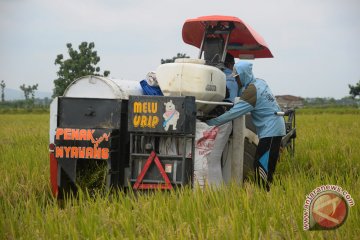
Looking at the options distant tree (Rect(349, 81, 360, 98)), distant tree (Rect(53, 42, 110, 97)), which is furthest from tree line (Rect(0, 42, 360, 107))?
distant tree (Rect(349, 81, 360, 98))

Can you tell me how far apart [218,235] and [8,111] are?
1451 inches

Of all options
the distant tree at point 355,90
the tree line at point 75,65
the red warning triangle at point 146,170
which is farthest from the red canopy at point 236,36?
the distant tree at point 355,90

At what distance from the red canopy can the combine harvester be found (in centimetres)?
118

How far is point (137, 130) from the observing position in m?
4.55

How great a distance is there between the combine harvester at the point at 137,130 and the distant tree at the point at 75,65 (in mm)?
43410

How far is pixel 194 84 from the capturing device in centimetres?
467

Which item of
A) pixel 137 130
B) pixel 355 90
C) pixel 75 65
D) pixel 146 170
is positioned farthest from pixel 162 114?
pixel 355 90

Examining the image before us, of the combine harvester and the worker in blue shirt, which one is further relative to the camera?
the worker in blue shirt

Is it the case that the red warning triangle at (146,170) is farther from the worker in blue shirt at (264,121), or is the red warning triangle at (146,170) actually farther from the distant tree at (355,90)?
the distant tree at (355,90)

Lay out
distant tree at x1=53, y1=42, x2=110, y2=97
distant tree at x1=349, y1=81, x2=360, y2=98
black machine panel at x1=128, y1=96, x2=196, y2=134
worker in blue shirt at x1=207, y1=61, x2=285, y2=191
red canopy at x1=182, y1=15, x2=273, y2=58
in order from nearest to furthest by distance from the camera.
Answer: black machine panel at x1=128, y1=96, x2=196, y2=134 → worker in blue shirt at x1=207, y1=61, x2=285, y2=191 → red canopy at x1=182, y1=15, x2=273, y2=58 → distant tree at x1=53, y1=42, x2=110, y2=97 → distant tree at x1=349, y1=81, x2=360, y2=98

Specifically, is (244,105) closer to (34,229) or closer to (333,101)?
(34,229)

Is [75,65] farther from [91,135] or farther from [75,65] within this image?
[91,135]

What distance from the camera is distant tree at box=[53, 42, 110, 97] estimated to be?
158ft

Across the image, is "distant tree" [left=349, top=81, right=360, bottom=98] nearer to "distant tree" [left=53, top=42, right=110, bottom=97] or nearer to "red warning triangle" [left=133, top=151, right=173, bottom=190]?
"distant tree" [left=53, top=42, right=110, bottom=97]
